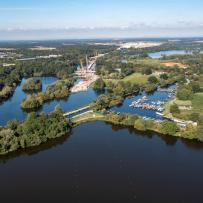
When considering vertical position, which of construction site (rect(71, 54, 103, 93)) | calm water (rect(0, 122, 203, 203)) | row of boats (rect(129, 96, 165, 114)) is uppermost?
construction site (rect(71, 54, 103, 93))

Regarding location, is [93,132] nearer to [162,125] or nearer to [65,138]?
[65,138]

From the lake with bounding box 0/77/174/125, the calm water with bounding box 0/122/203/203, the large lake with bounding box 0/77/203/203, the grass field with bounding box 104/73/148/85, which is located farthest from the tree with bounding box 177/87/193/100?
the calm water with bounding box 0/122/203/203

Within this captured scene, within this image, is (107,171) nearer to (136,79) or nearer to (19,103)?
(19,103)

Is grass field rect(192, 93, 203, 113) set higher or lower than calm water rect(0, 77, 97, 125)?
higher

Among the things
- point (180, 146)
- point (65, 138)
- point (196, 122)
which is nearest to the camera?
point (180, 146)

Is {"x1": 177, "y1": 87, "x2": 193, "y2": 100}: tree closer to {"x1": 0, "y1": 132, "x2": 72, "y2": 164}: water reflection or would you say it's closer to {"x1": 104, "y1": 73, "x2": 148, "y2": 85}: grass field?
{"x1": 104, "y1": 73, "x2": 148, "y2": 85}: grass field

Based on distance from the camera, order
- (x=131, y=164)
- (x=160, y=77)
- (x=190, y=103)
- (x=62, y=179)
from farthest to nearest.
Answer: (x=160, y=77) → (x=190, y=103) → (x=131, y=164) → (x=62, y=179)

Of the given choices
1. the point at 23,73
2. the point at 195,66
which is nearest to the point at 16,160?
the point at 23,73

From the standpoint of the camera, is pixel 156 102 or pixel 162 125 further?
pixel 156 102

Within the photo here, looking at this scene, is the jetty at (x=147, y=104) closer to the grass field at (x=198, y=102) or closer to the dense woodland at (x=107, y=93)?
the dense woodland at (x=107, y=93)
